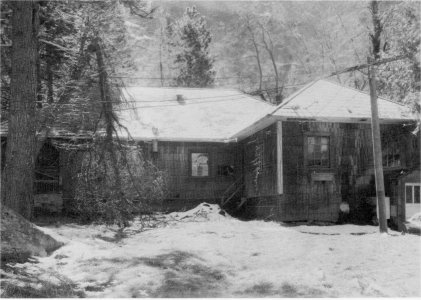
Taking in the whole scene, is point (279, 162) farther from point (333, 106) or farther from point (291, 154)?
point (333, 106)

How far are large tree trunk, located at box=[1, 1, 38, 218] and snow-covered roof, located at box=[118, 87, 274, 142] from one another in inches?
410

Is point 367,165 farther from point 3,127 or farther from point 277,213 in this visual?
point 3,127

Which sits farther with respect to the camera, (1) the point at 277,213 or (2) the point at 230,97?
(2) the point at 230,97

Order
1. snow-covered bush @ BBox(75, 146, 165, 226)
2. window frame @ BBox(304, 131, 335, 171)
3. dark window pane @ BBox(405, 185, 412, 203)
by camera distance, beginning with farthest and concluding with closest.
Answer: dark window pane @ BBox(405, 185, 412, 203) < window frame @ BBox(304, 131, 335, 171) < snow-covered bush @ BBox(75, 146, 165, 226)

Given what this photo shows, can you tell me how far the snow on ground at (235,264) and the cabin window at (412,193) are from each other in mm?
6188

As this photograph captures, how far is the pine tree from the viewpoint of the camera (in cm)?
4291

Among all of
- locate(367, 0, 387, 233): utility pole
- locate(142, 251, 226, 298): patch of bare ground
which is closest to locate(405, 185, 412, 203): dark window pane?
locate(367, 0, 387, 233): utility pole

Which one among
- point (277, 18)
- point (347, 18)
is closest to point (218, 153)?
point (347, 18)

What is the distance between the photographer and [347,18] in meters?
42.4

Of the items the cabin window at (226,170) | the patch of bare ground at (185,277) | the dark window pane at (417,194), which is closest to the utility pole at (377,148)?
the dark window pane at (417,194)

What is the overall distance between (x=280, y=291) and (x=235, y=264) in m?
2.46

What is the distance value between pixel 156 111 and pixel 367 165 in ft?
38.5

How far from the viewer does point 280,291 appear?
7.86 m

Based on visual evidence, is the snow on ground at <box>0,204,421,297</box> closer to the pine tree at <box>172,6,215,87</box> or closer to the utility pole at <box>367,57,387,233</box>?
the utility pole at <box>367,57,387,233</box>
